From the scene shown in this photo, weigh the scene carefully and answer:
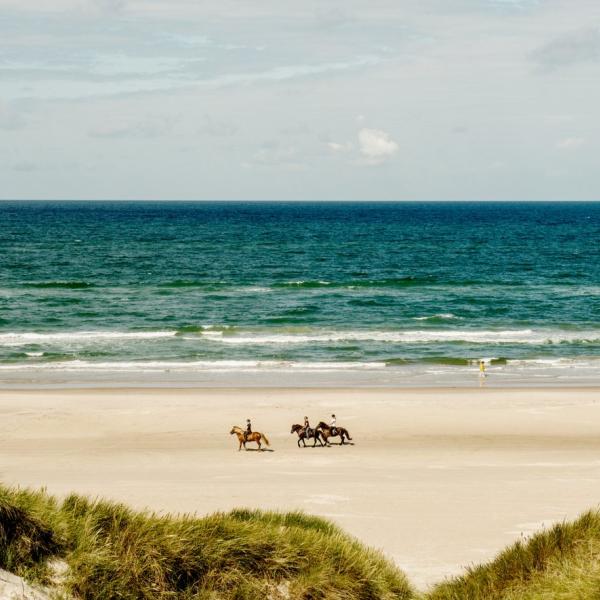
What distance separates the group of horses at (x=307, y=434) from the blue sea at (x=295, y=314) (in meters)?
10.2

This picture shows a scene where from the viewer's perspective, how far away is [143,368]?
127 feet

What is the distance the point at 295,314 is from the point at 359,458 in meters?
29.2

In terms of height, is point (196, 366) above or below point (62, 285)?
below

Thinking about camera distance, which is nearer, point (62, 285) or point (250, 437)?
point (250, 437)

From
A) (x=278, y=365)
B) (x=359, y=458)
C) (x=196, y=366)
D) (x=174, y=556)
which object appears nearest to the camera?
(x=174, y=556)

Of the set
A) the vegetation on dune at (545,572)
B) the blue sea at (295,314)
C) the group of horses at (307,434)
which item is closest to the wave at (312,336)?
the blue sea at (295,314)

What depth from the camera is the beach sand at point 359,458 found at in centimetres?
1708

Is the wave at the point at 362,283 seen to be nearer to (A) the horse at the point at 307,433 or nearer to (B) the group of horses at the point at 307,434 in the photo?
(B) the group of horses at the point at 307,434

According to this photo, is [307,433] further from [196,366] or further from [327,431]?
[196,366]

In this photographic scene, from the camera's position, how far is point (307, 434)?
82.0ft

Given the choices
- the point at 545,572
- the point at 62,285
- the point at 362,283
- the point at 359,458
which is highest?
the point at 545,572

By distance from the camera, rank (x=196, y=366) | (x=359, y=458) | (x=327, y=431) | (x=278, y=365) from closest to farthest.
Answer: (x=359, y=458)
(x=327, y=431)
(x=196, y=366)
(x=278, y=365)

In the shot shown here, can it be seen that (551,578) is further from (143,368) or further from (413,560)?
(143,368)

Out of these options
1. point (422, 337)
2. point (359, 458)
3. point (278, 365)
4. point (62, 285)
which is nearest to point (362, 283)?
point (422, 337)
